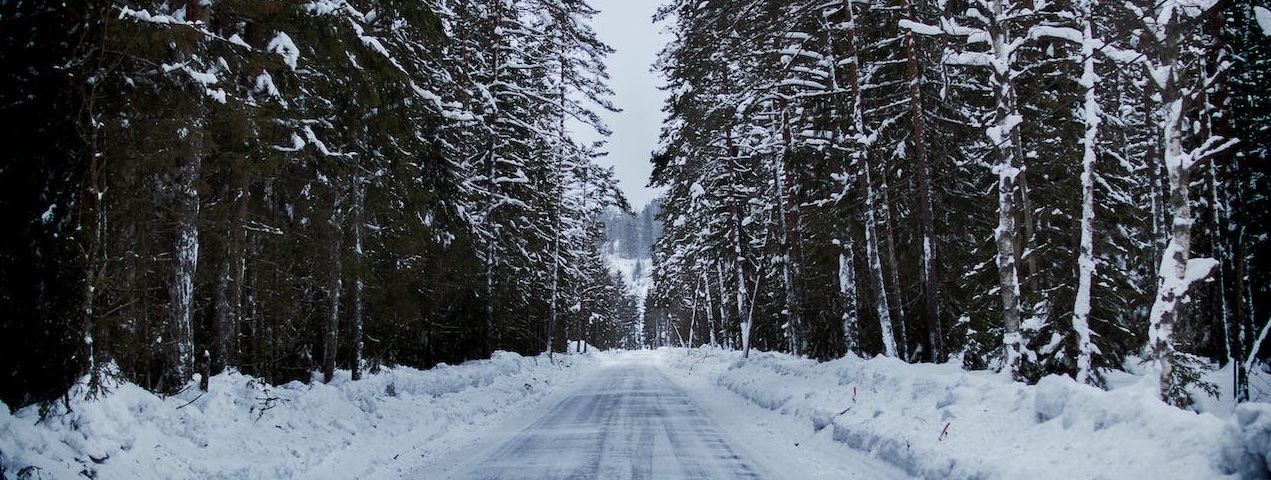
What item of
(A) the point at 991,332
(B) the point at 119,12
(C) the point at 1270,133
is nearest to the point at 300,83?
(B) the point at 119,12

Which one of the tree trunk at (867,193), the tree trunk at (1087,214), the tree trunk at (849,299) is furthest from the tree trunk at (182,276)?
the tree trunk at (849,299)

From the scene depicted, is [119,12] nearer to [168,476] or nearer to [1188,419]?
[168,476]

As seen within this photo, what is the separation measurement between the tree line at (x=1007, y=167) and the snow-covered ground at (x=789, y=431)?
2.17 metres

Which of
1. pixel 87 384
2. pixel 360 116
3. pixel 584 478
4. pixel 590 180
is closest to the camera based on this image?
pixel 87 384

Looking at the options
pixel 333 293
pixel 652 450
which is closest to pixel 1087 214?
pixel 652 450

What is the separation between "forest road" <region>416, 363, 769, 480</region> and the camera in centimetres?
785

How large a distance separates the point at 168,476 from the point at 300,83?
6.47 metres

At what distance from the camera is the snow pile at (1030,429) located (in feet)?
16.2

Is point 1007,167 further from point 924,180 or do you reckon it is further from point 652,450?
point 652,450

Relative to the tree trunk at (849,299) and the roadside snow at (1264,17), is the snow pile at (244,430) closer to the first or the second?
the tree trunk at (849,299)

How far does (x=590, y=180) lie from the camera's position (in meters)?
30.0

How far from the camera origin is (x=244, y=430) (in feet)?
27.6

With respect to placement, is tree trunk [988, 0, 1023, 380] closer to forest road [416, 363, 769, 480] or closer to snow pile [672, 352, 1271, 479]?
snow pile [672, 352, 1271, 479]

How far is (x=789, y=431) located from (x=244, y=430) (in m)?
8.30
